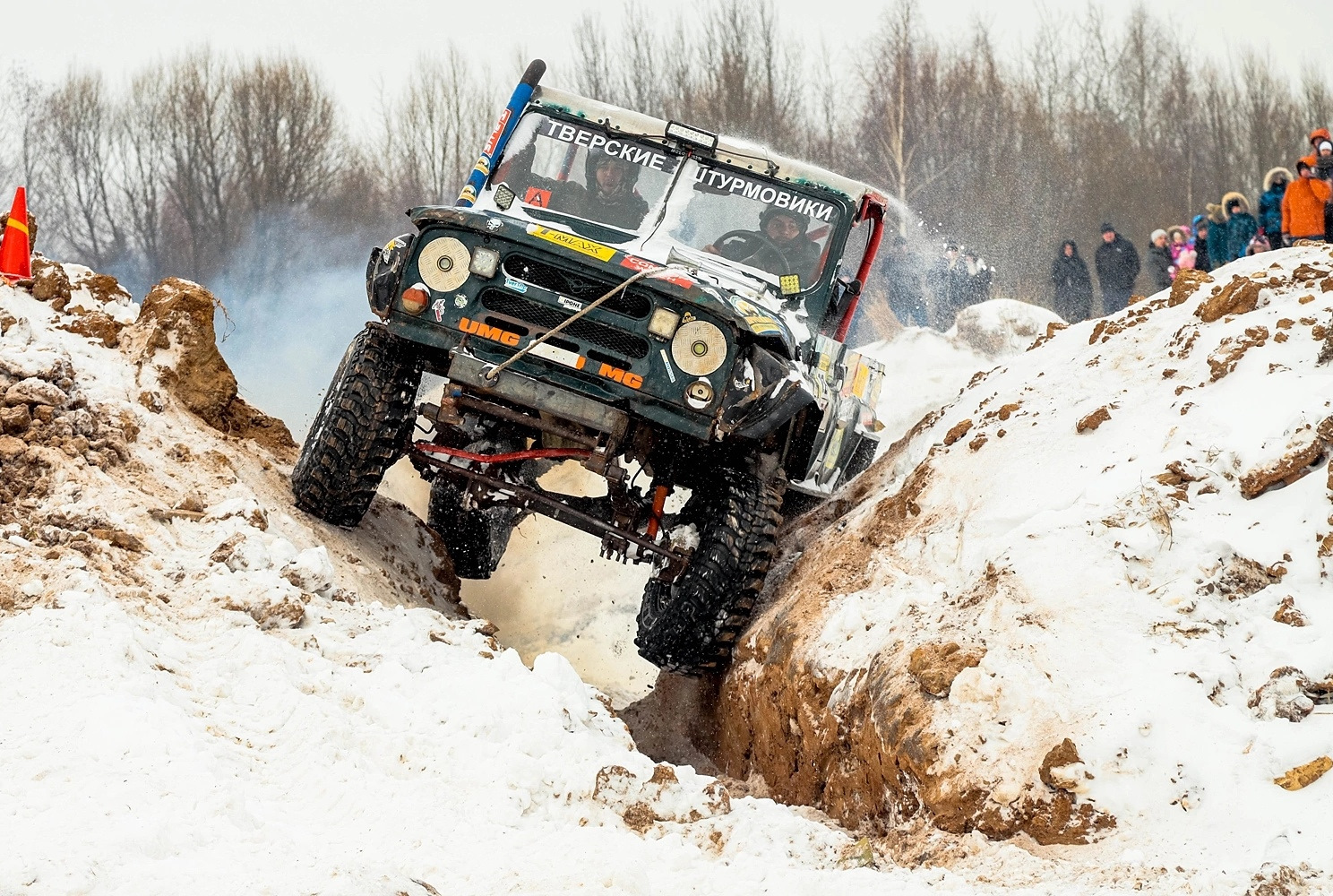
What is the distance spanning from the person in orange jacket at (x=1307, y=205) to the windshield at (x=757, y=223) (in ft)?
16.6

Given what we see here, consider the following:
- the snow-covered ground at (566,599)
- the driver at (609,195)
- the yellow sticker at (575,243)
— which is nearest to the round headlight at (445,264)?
the yellow sticker at (575,243)

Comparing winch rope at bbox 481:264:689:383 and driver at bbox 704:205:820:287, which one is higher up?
driver at bbox 704:205:820:287

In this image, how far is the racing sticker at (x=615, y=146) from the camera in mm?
7941

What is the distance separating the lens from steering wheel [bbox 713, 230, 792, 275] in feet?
25.5

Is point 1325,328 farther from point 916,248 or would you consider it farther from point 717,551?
point 916,248

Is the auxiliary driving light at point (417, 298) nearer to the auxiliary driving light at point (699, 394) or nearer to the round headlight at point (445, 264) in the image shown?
the round headlight at point (445, 264)

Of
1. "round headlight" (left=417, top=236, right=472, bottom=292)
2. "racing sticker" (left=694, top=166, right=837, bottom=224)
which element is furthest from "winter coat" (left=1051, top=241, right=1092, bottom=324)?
"round headlight" (left=417, top=236, right=472, bottom=292)

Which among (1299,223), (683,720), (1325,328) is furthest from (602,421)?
(1299,223)

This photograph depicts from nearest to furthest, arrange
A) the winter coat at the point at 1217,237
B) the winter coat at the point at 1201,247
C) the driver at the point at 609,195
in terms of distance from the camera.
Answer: the driver at the point at 609,195
the winter coat at the point at 1217,237
the winter coat at the point at 1201,247

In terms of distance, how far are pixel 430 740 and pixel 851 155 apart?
27246mm

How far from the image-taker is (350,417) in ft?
22.6

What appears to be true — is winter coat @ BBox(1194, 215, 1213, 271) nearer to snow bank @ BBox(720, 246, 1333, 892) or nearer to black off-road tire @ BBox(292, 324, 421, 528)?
snow bank @ BBox(720, 246, 1333, 892)

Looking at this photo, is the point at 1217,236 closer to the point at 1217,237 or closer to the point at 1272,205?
the point at 1217,237

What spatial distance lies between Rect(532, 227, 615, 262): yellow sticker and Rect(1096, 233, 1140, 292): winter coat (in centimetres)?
997
